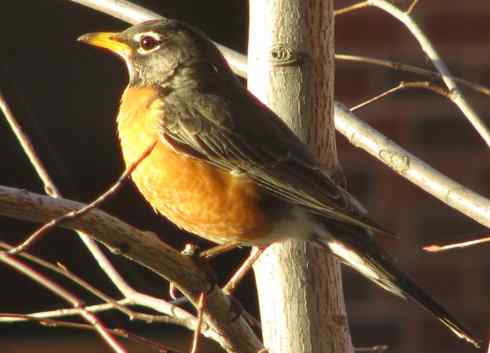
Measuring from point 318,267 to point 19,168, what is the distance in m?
2.96

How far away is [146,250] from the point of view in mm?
2041

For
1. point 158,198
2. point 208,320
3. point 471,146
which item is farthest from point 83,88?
point 208,320

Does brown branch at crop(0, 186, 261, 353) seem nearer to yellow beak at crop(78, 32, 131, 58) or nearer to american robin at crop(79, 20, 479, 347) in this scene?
american robin at crop(79, 20, 479, 347)

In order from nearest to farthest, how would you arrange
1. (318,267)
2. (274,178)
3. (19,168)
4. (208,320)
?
(208,320) < (318,267) < (274,178) < (19,168)

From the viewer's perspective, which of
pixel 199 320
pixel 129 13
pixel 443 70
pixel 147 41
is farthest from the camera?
pixel 147 41

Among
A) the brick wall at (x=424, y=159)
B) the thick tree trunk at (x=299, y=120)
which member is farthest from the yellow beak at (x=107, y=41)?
the brick wall at (x=424, y=159)

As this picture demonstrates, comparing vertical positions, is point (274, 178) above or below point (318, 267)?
above

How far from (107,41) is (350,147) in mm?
1805

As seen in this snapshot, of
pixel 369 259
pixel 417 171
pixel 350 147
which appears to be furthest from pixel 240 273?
pixel 350 147

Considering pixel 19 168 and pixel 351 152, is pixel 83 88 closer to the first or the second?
pixel 19 168

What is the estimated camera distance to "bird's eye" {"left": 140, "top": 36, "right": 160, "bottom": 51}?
3.31 metres

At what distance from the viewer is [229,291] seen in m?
2.53

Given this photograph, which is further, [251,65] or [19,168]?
[19,168]

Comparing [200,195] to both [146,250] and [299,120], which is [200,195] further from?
[146,250]
